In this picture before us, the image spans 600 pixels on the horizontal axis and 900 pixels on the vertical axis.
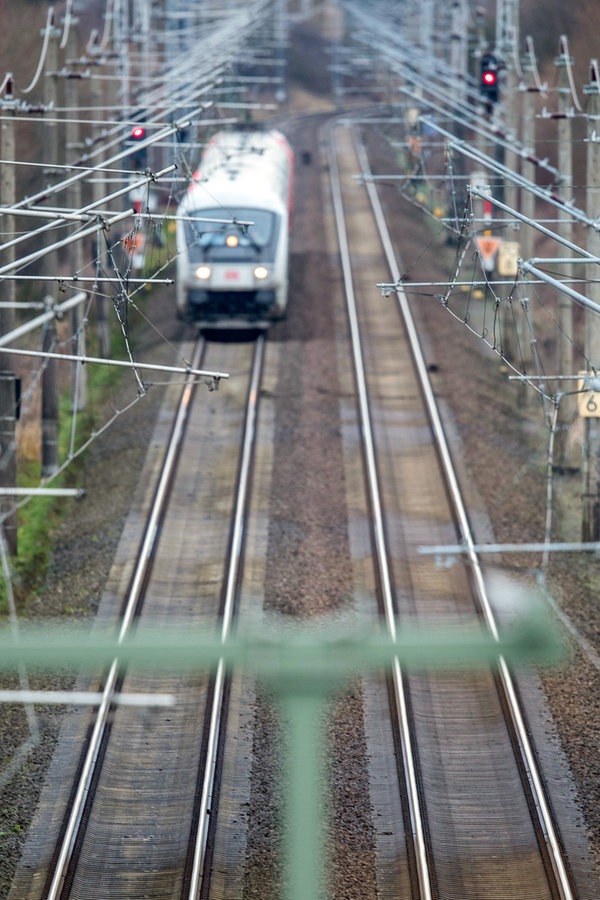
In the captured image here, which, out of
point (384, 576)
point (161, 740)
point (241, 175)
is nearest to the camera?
point (161, 740)

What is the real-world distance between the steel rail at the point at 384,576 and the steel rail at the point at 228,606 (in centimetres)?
167

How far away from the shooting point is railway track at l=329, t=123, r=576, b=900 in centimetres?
1027

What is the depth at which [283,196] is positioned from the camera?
26984mm

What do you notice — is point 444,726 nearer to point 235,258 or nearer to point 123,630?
point 123,630

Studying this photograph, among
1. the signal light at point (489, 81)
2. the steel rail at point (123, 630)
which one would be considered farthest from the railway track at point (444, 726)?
the signal light at point (489, 81)

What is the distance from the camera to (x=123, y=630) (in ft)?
46.3

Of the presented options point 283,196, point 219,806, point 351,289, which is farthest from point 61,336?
point 219,806

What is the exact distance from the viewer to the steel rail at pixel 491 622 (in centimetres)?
1030

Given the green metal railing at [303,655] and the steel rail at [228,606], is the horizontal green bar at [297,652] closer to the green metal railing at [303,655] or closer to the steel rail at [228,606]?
the green metal railing at [303,655]

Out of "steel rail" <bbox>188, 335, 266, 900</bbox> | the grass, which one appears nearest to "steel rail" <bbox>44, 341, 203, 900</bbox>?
"steel rail" <bbox>188, 335, 266, 900</bbox>

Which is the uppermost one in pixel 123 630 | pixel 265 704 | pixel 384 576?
pixel 384 576

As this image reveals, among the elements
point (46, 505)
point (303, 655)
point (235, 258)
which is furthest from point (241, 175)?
point (303, 655)

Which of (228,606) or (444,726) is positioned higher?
(228,606)

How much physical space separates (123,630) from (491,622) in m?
3.99
